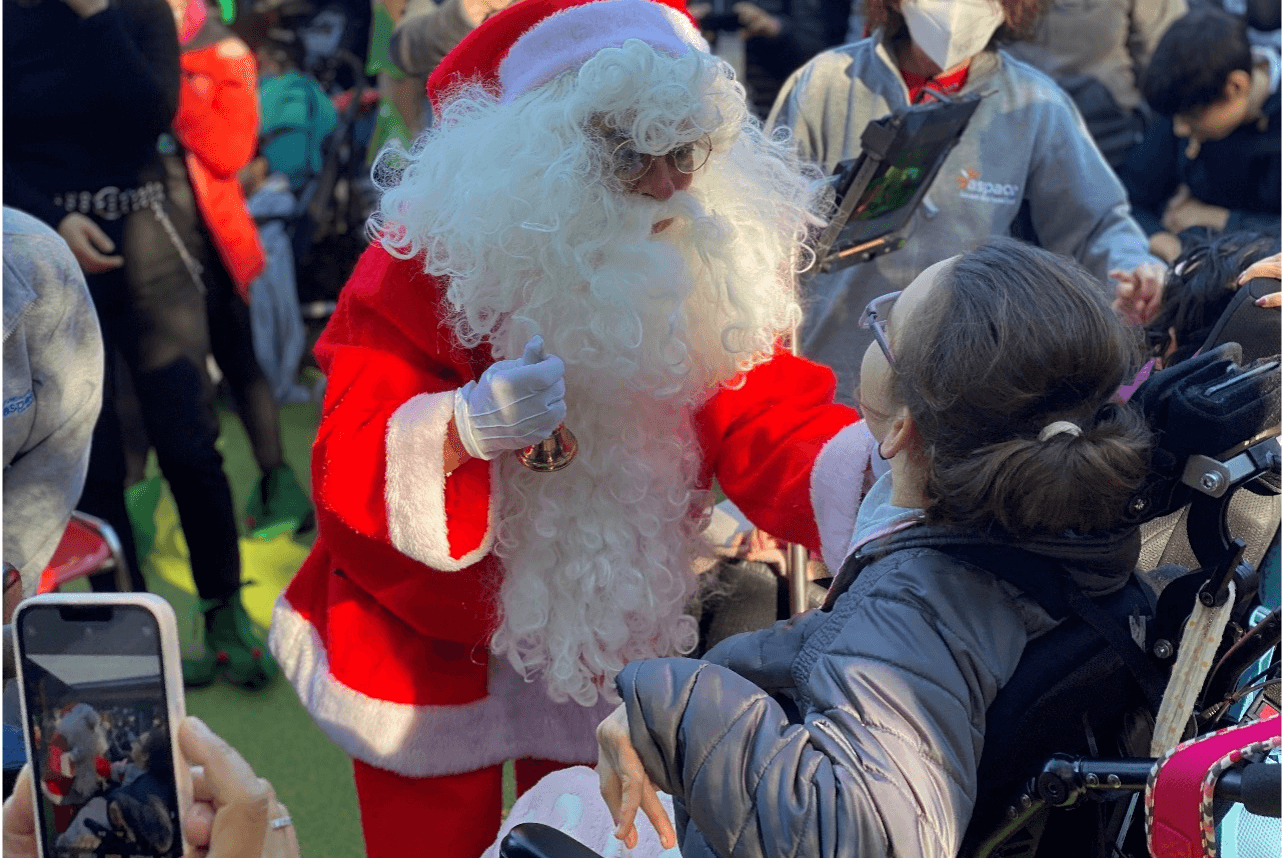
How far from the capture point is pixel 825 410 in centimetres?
175

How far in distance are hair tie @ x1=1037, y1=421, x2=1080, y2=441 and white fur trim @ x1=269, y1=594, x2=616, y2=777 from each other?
2.84ft

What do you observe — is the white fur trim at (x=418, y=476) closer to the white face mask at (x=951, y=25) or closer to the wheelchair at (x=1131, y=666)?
the wheelchair at (x=1131, y=666)

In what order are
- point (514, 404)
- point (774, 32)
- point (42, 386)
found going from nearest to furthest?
point (514, 404) < point (42, 386) < point (774, 32)

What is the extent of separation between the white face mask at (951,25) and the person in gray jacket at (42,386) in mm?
1555

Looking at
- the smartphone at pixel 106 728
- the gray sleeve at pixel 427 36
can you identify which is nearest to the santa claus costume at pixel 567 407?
the smartphone at pixel 106 728

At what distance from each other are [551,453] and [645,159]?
1.21 feet

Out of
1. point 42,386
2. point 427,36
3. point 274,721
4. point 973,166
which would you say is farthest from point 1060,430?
point 427,36

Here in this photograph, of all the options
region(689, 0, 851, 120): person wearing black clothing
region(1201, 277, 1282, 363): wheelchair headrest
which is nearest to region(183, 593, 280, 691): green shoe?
region(1201, 277, 1282, 363): wheelchair headrest

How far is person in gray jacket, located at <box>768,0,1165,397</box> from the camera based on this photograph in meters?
2.52

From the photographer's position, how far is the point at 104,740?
112 centimetres

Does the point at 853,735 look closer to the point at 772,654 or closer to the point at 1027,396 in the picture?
the point at 772,654

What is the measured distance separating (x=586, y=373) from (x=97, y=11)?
1.66m

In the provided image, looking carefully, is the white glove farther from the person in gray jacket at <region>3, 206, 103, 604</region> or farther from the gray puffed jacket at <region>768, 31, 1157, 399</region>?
the gray puffed jacket at <region>768, 31, 1157, 399</region>

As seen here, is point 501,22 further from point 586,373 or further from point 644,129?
point 586,373
